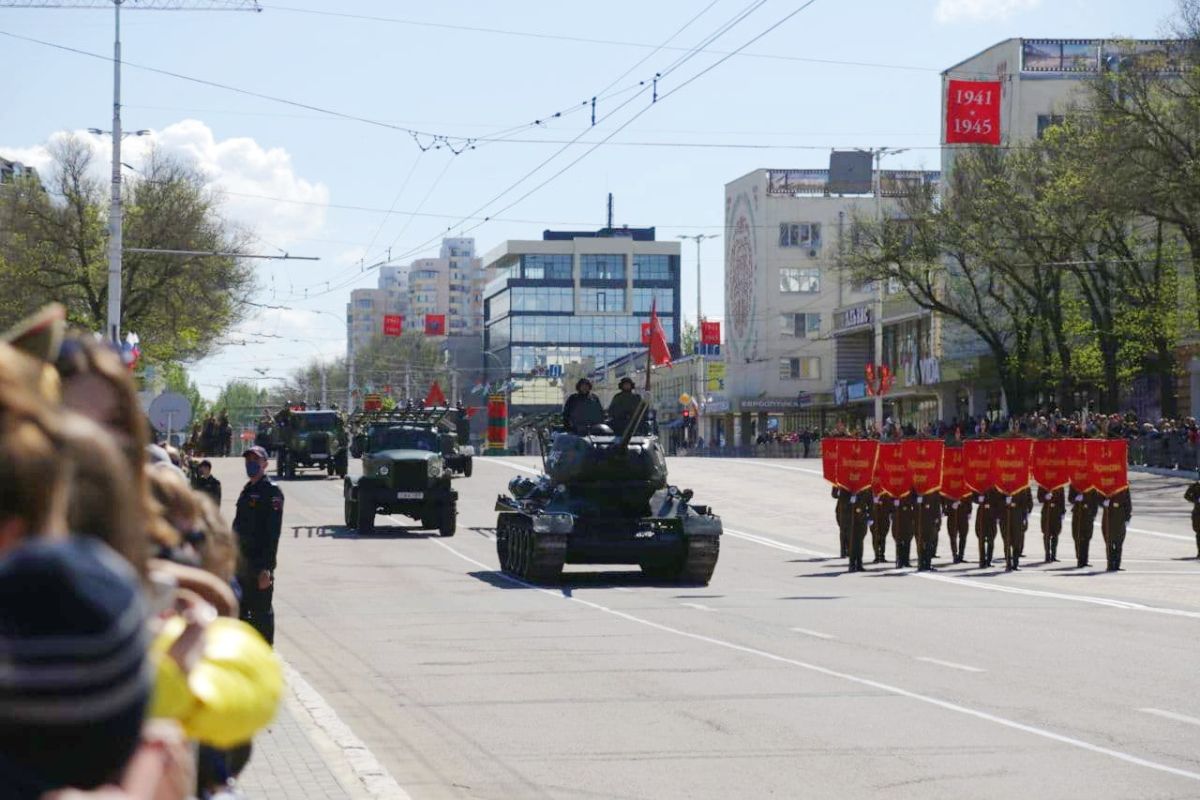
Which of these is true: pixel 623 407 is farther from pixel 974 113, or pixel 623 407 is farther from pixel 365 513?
pixel 974 113

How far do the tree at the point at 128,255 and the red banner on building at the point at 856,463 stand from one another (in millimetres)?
39790

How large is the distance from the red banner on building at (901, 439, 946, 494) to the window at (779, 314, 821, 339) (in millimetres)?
92911

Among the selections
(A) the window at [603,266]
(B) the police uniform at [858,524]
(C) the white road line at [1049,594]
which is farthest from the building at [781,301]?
(B) the police uniform at [858,524]

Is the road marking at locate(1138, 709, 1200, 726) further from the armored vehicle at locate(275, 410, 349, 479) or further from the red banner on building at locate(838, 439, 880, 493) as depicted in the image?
the armored vehicle at locate(275, 410, 349, 479)

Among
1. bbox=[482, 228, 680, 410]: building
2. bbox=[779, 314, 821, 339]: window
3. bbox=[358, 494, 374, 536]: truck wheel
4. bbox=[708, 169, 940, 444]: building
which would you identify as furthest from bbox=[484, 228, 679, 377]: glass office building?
bbox=[358, 494, 374, 536]: truck wheel

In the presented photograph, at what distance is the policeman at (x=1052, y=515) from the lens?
94.3ft

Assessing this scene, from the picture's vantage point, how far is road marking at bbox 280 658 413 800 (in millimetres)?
9414

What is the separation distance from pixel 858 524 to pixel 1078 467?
10.6 feet

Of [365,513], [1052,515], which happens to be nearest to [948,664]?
[1052,515]

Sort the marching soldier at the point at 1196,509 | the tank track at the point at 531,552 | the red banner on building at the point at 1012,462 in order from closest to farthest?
the tank track at the point at 531,552
the red banner on building at the point at 1012,462
the marching soldier at the point at 1196,509

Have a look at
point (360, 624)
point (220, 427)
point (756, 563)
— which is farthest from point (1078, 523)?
point (220, 427)

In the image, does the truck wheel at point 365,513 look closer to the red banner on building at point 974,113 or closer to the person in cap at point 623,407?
the person in cap at point 623,407

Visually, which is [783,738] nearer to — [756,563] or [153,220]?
[756,563]

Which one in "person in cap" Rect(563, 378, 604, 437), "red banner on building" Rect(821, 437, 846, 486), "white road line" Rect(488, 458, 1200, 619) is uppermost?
"person in cap" Rect(563, 378, 604, 437)
